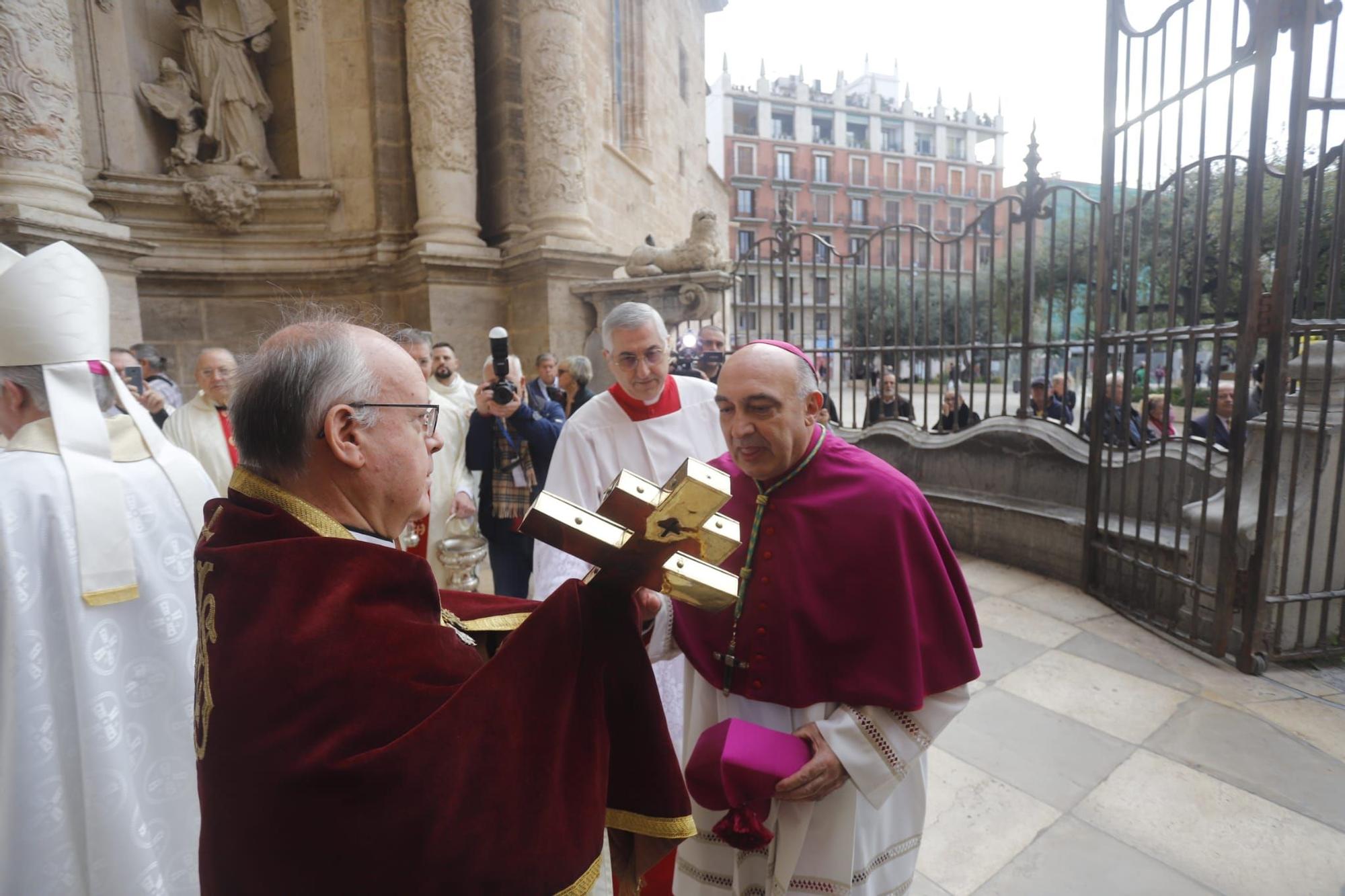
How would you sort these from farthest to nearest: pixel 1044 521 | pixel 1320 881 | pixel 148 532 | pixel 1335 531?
pixel 1044 521
pixel 1335 531
pixel 1320 881
pixel 148 532

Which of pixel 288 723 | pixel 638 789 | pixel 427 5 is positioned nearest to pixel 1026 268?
pixel 638 789

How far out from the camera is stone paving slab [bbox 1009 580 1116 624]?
4430 mm

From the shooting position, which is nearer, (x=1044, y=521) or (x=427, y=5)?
(x=1044, y=521)

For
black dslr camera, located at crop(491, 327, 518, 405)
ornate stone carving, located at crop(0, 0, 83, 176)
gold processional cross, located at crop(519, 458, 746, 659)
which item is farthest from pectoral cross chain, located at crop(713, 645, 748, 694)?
ornate stone carving, located at crop(0, 0, 83, 176)

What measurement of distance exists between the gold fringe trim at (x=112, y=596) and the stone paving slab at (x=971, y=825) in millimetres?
2623

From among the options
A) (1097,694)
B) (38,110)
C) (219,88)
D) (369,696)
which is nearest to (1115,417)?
(1097,694)

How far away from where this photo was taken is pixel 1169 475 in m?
4.49

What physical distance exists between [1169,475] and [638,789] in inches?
190

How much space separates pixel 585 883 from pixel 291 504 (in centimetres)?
68

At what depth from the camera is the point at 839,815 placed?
62.6 inches

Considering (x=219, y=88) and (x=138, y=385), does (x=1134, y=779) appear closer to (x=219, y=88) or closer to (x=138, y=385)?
(x=138, y=385)

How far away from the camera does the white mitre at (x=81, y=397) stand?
72.4 inches

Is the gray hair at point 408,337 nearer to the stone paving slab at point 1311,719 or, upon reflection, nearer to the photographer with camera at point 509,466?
the photographer with camera at point 509,466

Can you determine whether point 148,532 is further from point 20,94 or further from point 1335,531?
point 20,94
